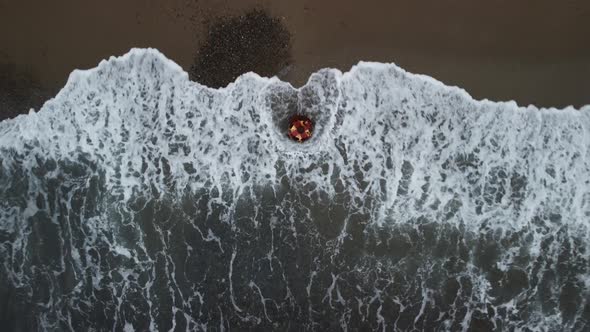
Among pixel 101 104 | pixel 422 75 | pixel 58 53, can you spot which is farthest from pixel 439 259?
pixel 58 53

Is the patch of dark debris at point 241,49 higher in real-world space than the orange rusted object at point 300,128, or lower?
higher

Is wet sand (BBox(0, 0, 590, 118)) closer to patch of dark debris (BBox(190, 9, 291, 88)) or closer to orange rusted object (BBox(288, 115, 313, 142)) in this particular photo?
patch of dark debris (BBox(190, 9, 291, 88))

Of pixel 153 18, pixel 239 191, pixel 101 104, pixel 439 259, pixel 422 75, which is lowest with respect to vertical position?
pixel 439 259

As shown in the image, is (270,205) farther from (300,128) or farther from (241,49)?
(241,49)

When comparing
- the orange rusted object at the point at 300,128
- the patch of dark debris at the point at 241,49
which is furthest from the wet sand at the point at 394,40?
the orange rusted object at the point at 300,128

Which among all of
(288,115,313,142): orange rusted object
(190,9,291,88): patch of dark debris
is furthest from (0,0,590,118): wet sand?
(288,115,313,142): orange rusted object

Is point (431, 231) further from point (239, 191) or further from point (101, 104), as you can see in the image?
point (101, 104)

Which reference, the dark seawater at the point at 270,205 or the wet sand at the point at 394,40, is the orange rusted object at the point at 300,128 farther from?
the wet sand at the point at 394,40
